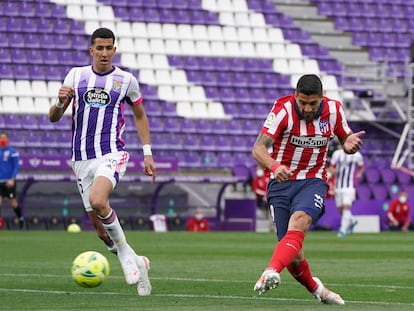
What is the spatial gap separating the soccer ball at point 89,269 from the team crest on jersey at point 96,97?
1.33m

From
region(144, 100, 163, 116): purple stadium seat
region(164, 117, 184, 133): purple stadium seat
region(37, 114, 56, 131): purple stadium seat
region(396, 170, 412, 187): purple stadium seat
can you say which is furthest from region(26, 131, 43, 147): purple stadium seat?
region(396, 170, 412, 187): purple stadium seat

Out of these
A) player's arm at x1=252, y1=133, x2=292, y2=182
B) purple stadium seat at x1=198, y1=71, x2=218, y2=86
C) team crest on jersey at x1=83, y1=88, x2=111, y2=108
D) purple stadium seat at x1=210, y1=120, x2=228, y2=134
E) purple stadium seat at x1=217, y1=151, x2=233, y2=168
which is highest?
purple stadium seat at x1=198, y1=71, x2=218, y2=86

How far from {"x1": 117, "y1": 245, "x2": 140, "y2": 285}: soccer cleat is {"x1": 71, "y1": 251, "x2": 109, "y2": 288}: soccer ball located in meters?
0.18

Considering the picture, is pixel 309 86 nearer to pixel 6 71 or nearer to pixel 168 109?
pixel 6 71

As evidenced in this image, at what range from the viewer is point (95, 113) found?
379 inches

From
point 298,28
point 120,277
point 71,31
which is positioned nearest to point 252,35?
point 298,28

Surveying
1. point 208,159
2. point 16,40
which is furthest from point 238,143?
point 16,40

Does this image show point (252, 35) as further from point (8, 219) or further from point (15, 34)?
point (8, 219)

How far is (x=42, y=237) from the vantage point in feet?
69.1

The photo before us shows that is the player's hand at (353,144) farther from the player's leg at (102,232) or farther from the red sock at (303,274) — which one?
the player's leg at (102,232)

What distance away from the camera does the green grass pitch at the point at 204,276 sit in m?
8.30

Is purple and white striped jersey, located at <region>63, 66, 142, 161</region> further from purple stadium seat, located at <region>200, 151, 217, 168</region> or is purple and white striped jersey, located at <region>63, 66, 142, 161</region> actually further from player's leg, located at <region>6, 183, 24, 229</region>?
purple stadium seat, located at <region>200, 151, 217, 168</region>

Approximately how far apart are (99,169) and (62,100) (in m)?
0.66

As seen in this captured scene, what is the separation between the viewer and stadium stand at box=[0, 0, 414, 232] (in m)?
29.2
